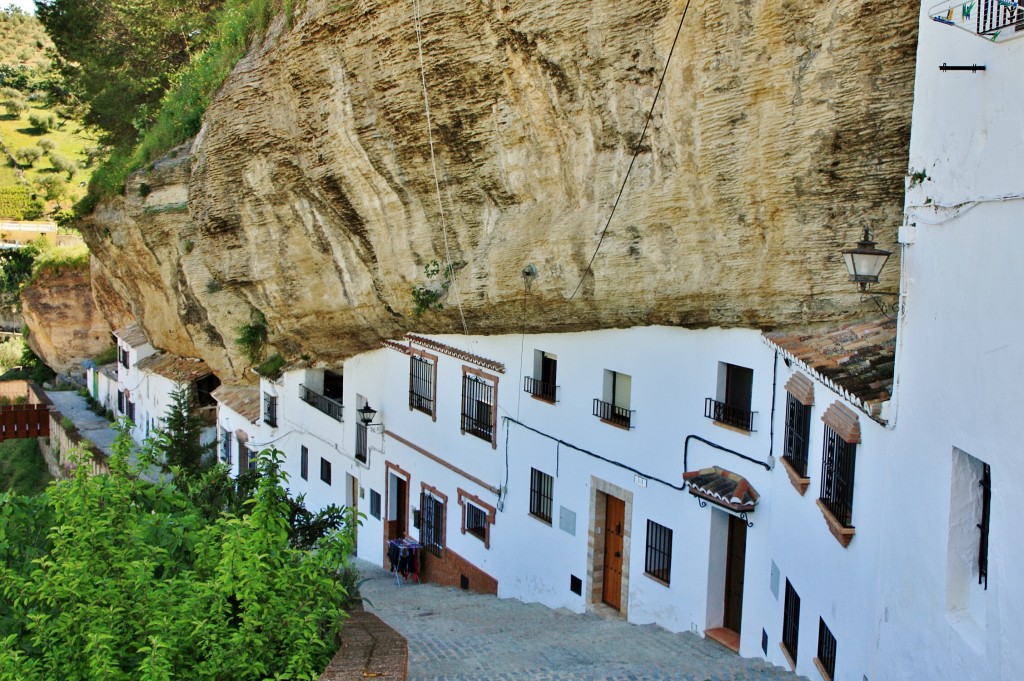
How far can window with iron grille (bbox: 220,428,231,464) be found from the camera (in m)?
26.4

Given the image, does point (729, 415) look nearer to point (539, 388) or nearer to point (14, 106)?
point (539, 388)

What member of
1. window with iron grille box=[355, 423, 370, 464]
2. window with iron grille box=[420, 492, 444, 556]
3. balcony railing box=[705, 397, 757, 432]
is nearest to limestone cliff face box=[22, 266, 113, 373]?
window with iron grille box=[355, 423, 370, 464]

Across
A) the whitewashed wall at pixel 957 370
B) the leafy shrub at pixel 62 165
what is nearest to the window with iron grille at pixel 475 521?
the whitewashed wall at pixel 957 370

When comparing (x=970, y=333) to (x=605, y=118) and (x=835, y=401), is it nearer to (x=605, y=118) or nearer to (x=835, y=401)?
(x=835, y=401)

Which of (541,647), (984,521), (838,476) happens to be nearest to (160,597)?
(541,647)

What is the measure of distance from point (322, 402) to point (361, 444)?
1578 millimetres

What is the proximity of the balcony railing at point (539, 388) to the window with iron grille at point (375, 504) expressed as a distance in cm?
561

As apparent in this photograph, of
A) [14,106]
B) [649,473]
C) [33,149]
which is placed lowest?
[649,473]

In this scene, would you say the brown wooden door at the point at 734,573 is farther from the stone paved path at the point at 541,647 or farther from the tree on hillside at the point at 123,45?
the tree on hillside at the point at 123,45

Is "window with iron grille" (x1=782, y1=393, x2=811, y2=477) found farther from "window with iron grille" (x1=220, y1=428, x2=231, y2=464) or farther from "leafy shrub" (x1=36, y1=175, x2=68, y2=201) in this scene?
"leafy shrub" (x1=36, y1=175, x2=68, y2=201)

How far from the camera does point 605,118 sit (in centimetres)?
1073

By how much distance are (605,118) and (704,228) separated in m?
1.54

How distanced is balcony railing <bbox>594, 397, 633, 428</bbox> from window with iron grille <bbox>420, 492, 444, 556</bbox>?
4866 millimetres

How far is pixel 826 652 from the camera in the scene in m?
9.24
